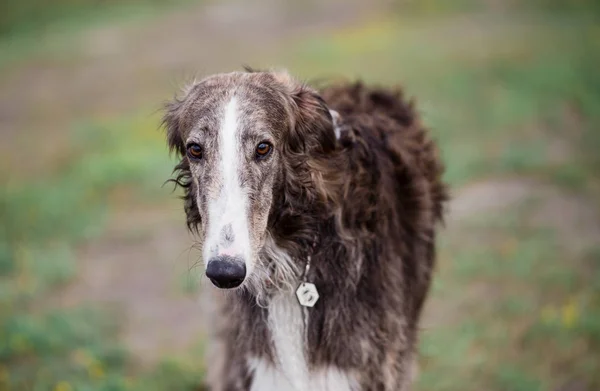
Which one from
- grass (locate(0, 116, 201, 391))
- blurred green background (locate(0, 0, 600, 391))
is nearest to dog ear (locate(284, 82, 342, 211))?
blurred green background (locate(0, 0, 600, 391))

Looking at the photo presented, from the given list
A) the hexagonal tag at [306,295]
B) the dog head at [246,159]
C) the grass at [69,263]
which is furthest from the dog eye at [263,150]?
the grass at [69,263]

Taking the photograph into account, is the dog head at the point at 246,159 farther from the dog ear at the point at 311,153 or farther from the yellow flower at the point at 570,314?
the yellow flower at the point at 570,314

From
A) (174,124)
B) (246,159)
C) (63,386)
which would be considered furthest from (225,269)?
(63,386)

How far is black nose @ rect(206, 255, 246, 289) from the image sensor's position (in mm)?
2629

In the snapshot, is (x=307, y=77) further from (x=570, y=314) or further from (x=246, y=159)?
(x=246, y=159)

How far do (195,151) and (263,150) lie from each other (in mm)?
290

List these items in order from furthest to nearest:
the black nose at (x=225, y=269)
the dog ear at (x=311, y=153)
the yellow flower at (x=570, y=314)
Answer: the yellow flower at (x=570, y=314) < the dog ear at (x=311, y=153) < the black nose at (x=225, y=269)

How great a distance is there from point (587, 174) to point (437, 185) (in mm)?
4052

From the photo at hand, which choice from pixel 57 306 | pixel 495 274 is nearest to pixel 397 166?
pixel 495 274

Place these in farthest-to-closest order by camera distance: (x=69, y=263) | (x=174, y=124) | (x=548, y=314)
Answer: (x=69, y=263)
(x=548, y=314)
(x=174, y=124)

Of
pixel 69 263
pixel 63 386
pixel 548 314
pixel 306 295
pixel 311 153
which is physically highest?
pixel 311 153

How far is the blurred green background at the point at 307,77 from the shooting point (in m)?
5.18

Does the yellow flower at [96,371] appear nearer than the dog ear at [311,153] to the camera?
No

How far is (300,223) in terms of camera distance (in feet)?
10.5
